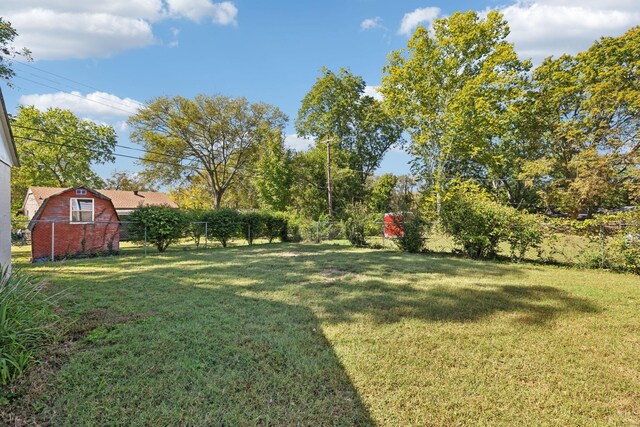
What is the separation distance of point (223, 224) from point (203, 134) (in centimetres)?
1410

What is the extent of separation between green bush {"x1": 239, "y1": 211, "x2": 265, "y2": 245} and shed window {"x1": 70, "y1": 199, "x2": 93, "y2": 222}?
6.51 m

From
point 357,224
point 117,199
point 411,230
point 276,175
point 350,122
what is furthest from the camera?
point 350,122

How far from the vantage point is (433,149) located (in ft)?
65.9

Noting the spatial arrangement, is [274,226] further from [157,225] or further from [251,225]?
[157,225]

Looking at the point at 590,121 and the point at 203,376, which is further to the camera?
the point at 590,121

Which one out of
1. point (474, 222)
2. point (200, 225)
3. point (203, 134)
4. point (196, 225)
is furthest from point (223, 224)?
point (203, 134)

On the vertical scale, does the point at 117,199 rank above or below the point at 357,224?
above

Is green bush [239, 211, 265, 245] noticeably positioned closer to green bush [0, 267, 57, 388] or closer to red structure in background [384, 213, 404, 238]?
red structure in background [384, 213, 404, 238]

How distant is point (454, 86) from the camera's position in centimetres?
1864

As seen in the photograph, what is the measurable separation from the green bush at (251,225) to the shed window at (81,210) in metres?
6.51

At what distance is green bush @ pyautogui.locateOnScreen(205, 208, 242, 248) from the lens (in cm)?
1485

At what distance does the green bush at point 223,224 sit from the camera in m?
14.9

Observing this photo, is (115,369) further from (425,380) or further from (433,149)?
(433,149)

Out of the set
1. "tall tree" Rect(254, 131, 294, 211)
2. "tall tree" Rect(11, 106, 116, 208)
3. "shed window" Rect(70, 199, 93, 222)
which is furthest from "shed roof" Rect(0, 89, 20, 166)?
"tall tree" Rect(11, 106, 116, 208)
